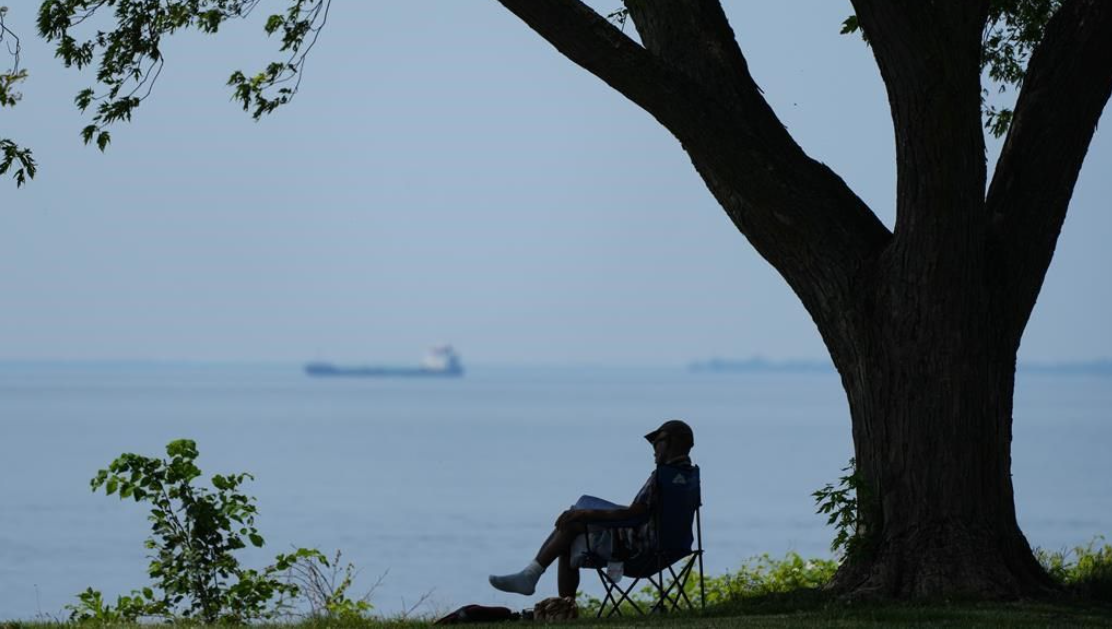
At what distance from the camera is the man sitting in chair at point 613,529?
9.11 meters

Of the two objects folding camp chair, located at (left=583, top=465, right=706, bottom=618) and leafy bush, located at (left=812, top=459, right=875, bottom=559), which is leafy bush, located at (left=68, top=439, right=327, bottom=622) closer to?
folding camp chair, located at (left=583, top=465, right=706, bottom=618)

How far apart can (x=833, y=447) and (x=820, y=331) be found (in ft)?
182

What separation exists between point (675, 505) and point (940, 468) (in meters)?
1.57

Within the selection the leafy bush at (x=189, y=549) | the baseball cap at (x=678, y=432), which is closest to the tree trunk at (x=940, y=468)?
the baseball cap at (x=678, y=432)

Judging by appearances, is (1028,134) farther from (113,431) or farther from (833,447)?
(113,431)

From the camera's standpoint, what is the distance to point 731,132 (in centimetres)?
898

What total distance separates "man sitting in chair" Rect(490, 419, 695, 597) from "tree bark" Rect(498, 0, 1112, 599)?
114cm

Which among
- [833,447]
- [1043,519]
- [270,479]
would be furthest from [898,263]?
[833,447]

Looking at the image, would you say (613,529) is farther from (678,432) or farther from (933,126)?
(933,126)

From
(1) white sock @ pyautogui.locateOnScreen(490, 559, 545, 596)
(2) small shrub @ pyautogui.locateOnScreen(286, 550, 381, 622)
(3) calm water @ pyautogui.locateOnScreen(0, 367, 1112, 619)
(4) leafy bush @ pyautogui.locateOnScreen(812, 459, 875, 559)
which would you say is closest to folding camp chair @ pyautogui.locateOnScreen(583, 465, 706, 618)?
(1) white sock @ pyautogui.locateOnScreen(490, 559, 545, 596)

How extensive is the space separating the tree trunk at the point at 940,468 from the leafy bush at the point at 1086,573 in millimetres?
414

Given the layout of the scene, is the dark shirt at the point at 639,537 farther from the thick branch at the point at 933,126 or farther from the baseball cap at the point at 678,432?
the thick branch at the point at 933,126

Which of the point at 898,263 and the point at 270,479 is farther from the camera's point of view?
the point at 270,479

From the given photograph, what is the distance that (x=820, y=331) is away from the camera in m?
9.63
